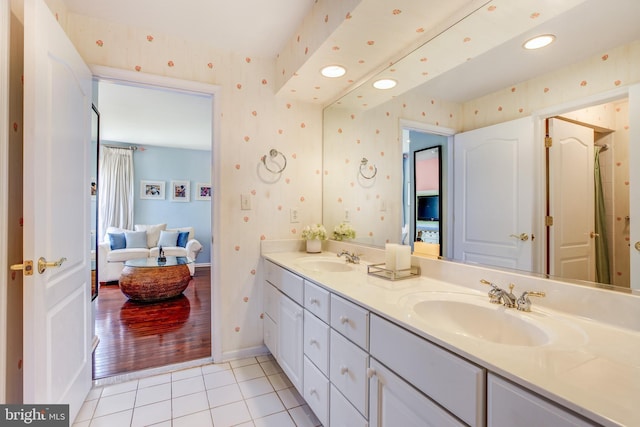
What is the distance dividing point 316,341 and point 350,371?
31cm

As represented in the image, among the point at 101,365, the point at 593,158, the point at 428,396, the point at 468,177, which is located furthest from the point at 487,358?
the point at 101,365

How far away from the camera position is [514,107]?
4.13 feet

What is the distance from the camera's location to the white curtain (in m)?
5.70

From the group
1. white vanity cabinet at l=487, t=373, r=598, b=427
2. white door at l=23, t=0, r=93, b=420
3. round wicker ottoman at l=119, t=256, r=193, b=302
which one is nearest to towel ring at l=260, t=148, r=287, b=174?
white door at l=23, t=0, r=93, b=420

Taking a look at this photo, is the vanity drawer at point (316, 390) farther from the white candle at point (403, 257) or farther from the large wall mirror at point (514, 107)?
the large wall mirror at point (514, 107)

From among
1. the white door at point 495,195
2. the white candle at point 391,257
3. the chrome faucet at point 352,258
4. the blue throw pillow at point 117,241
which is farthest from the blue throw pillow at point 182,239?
the white door at point 495,195

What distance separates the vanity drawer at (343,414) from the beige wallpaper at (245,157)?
1.19 m

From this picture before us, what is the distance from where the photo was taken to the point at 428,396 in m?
0.87

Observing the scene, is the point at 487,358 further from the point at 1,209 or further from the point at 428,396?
the point at 1,209

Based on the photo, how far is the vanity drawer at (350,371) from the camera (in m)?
1.16

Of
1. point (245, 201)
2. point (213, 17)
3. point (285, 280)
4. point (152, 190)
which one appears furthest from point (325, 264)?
point (152, 190)

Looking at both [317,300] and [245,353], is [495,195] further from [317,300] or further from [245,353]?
[245,353]

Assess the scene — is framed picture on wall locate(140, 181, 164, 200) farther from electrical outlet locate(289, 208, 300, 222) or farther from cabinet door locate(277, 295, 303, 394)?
cabinet door locate(277, 295, 303, 394)

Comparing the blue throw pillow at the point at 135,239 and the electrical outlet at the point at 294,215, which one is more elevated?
the electrical outlet at the point at 294,215
